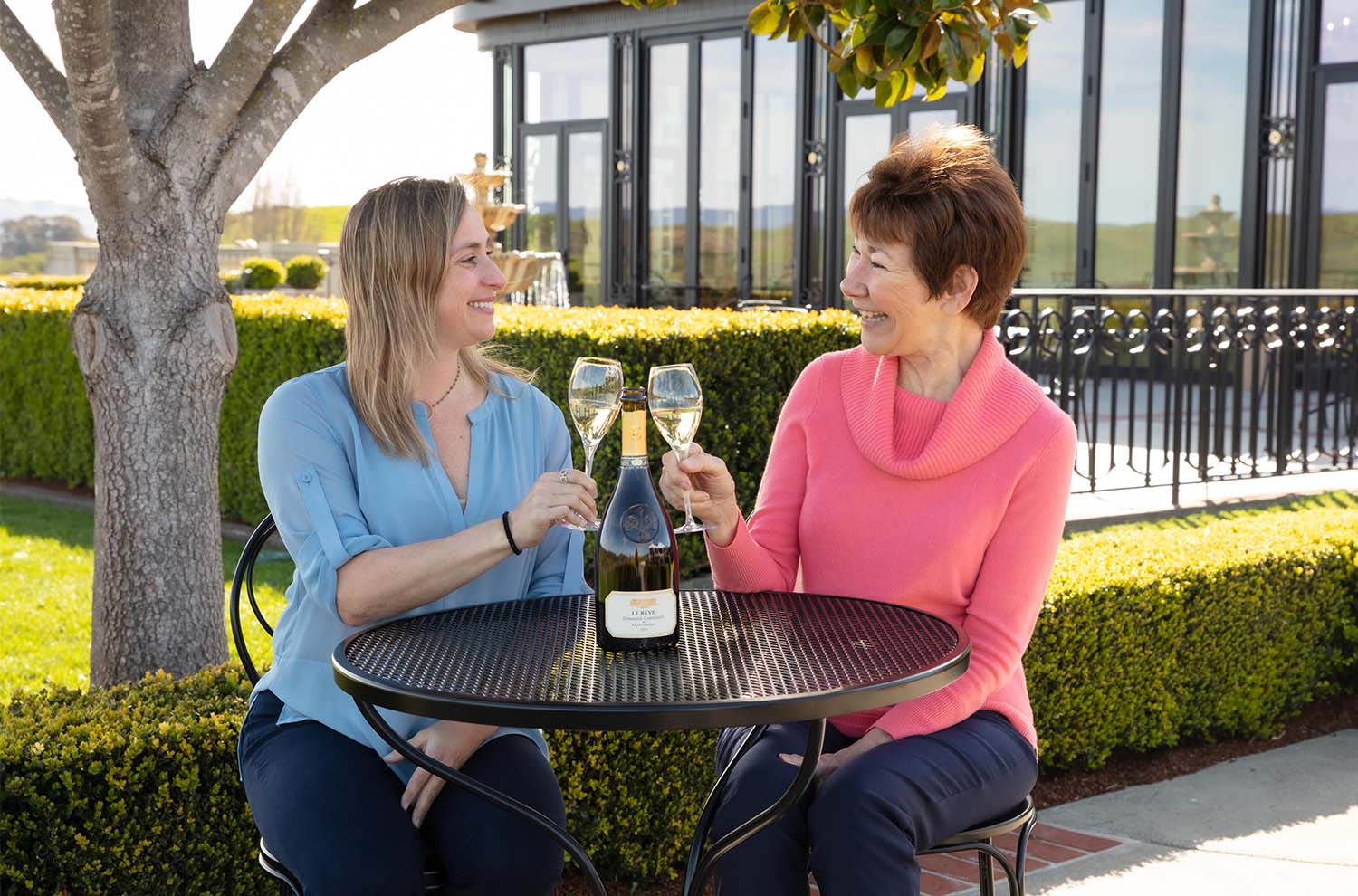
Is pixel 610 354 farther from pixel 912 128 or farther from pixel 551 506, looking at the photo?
pixel 912 128

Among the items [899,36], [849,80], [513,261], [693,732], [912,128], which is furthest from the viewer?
[513,261]

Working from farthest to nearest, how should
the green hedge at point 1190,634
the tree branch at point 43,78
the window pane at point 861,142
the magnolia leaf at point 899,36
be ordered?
the window pane at point 861,142 < the green hedge at point 1190,634 < the tree branch at point 43,78 < the magnolia leaf at point 899,36

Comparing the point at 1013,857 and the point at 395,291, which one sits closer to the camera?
the point at 395,291

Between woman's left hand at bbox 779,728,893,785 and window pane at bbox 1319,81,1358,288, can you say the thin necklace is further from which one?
window pane at bbox 1319,81,1358,288

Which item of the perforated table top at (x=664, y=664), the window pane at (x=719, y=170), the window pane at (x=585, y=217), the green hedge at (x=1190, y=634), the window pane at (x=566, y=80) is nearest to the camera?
the perforated table top at (x=664, y=664)

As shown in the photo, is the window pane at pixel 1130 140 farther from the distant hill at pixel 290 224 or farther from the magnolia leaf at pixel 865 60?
the distant hill at pixel 290 224

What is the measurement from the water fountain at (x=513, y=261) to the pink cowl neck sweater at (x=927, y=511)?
20.4 ft

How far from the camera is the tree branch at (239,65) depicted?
3.61m

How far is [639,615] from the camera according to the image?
2209mm

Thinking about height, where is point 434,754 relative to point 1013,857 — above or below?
above

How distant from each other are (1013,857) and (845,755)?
1.47m

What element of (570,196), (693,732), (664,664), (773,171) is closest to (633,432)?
(664,664)

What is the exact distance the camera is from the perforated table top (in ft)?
6.16

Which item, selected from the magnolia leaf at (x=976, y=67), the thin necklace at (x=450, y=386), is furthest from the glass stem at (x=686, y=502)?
the magnolia leaf at (x=976, y=67)
